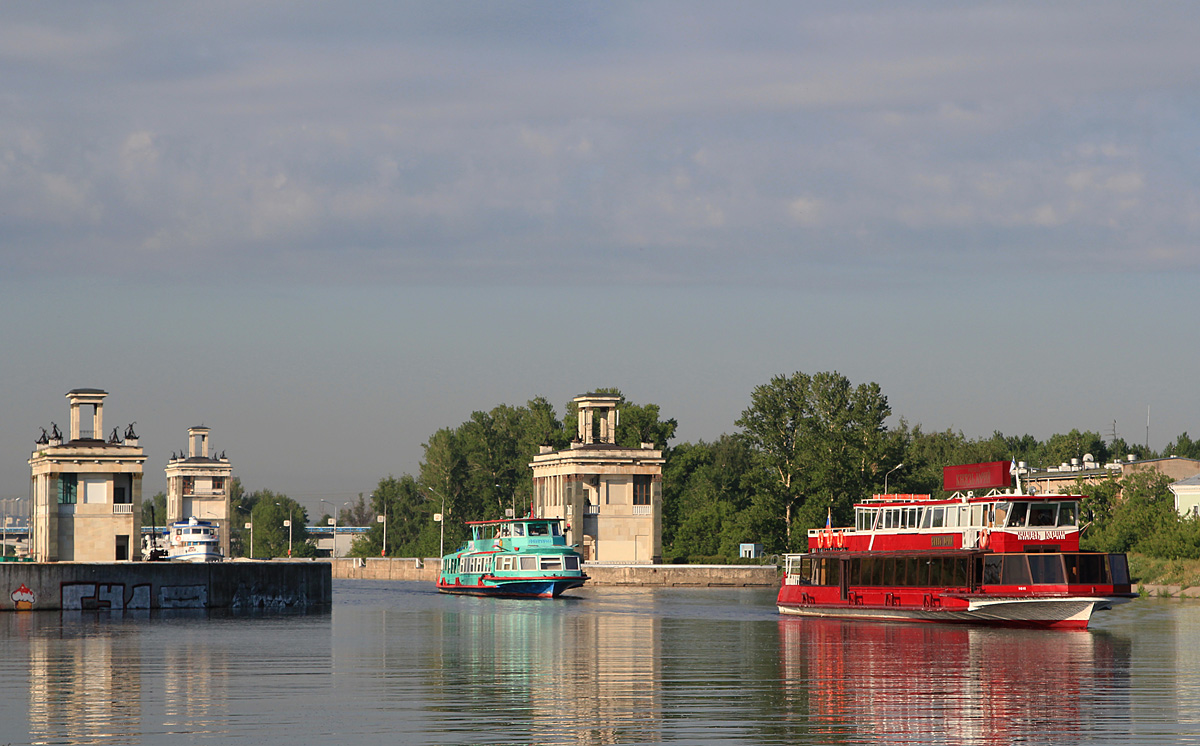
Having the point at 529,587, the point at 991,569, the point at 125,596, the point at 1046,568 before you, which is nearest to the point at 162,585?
the point at 125,596

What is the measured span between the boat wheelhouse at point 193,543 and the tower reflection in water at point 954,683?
9407cm

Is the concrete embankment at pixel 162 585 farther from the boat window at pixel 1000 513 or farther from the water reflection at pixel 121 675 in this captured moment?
the boat window at pixel 1000 513

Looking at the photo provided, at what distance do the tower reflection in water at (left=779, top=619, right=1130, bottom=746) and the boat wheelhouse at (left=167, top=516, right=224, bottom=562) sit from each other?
309 feet

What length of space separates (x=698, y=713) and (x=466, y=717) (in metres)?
4.79

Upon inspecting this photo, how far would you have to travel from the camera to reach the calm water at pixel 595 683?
92.4 ft

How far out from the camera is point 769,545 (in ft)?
469

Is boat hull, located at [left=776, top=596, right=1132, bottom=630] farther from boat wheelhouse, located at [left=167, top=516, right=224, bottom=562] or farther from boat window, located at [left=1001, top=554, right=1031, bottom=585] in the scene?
boat wheelhouse, located at [left=167, top=516, right=224, bottom=562]

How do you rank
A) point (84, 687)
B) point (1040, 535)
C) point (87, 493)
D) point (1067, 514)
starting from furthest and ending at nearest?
point (87, 493) < point (1067, 514) < point (1040, 535) < point (84, 687)

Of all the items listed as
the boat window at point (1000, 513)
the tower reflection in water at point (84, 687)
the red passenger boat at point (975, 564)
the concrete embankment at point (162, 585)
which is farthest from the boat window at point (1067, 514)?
the concrete embankment at point (162, 585)

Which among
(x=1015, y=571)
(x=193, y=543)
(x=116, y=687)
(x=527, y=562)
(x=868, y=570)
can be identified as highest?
(x=1015, y=571)

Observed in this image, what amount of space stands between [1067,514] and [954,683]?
25.6 metres

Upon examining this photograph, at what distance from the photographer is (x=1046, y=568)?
5872cm

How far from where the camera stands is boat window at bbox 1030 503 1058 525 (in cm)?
6053

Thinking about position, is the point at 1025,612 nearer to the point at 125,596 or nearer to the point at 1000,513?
the point at 1000,513
